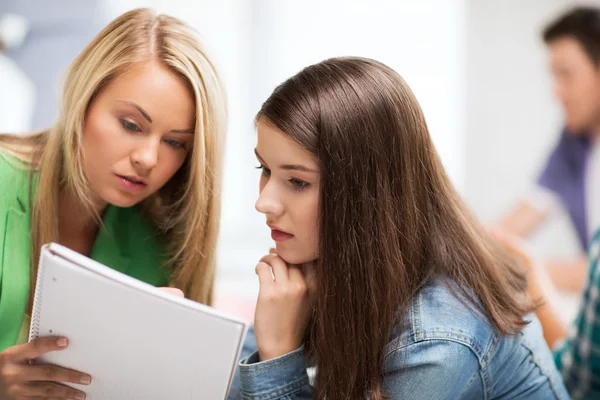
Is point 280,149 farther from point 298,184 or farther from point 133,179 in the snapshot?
point 133,179

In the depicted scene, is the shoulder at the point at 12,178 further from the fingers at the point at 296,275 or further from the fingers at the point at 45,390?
the fingers at the point at 296,275

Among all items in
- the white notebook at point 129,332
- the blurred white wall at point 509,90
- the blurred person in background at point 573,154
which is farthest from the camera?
the blurred white wall at point 509,90

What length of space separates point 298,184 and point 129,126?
0.34 meters

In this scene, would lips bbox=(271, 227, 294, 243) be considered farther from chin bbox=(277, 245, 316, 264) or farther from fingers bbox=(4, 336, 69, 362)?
fingers bbox=(4, 336, 69, 362)

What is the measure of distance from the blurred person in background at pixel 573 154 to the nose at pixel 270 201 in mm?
1834

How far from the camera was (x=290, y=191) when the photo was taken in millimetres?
987

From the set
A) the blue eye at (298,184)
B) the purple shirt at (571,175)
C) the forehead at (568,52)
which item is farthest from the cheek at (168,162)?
the purple shirt at (571,175)

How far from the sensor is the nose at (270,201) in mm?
986

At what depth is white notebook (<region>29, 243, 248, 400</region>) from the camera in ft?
2.65

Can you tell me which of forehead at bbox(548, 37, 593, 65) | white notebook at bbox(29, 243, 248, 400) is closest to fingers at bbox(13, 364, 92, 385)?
white notebook at bbox(29, 243, 248, 400)

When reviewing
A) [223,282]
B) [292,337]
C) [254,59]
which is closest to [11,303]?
[292,337]

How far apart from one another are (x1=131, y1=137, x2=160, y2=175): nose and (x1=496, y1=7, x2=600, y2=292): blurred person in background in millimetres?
1867

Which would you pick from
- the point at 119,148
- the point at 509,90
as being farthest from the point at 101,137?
the point at 509,90

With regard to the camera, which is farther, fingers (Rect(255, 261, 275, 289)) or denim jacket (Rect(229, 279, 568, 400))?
fingers (Rect(255, 261, 275, 289))
